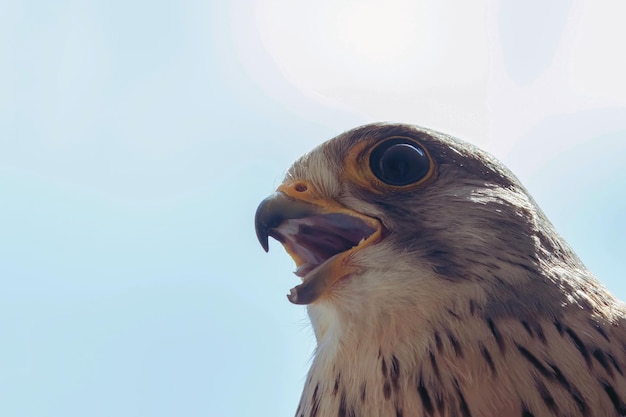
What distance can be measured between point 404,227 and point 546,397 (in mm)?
859

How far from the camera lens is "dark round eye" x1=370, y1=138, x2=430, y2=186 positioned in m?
2.81

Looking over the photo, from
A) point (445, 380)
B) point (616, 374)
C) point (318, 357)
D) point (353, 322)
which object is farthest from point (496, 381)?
point (318, 357)

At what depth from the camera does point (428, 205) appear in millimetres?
2725

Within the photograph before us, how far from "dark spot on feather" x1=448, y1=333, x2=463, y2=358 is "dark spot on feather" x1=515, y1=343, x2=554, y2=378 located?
7.6 inches

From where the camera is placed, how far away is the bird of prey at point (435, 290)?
7.13ft

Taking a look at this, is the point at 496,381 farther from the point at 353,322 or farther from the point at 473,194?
the point at 473,194

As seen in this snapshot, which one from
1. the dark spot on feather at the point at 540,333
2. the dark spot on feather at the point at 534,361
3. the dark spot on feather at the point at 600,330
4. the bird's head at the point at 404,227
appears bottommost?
the dark spot on feather at the point at 534,361

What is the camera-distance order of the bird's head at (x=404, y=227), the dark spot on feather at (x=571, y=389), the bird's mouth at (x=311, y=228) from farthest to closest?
the bird's mouth at (x=311, y=228) → the bird's head at (x=404, y=227) → the dark spot on feather at (x=571, y=389)

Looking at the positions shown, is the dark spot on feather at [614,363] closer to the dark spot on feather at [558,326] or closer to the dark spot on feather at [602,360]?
the dark spot on feather at [602,360]

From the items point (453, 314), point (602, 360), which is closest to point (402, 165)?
point (453, 314)

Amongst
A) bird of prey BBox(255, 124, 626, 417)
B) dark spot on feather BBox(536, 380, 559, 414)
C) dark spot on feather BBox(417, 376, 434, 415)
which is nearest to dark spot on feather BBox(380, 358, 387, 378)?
bird of prey BBox(255, 124, 626, 417)

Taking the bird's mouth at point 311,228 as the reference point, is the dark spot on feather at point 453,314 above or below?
below

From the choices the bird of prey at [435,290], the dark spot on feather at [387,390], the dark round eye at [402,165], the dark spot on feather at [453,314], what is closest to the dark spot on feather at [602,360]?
the bird of prey at [435,290]

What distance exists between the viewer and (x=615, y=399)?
2.11m
